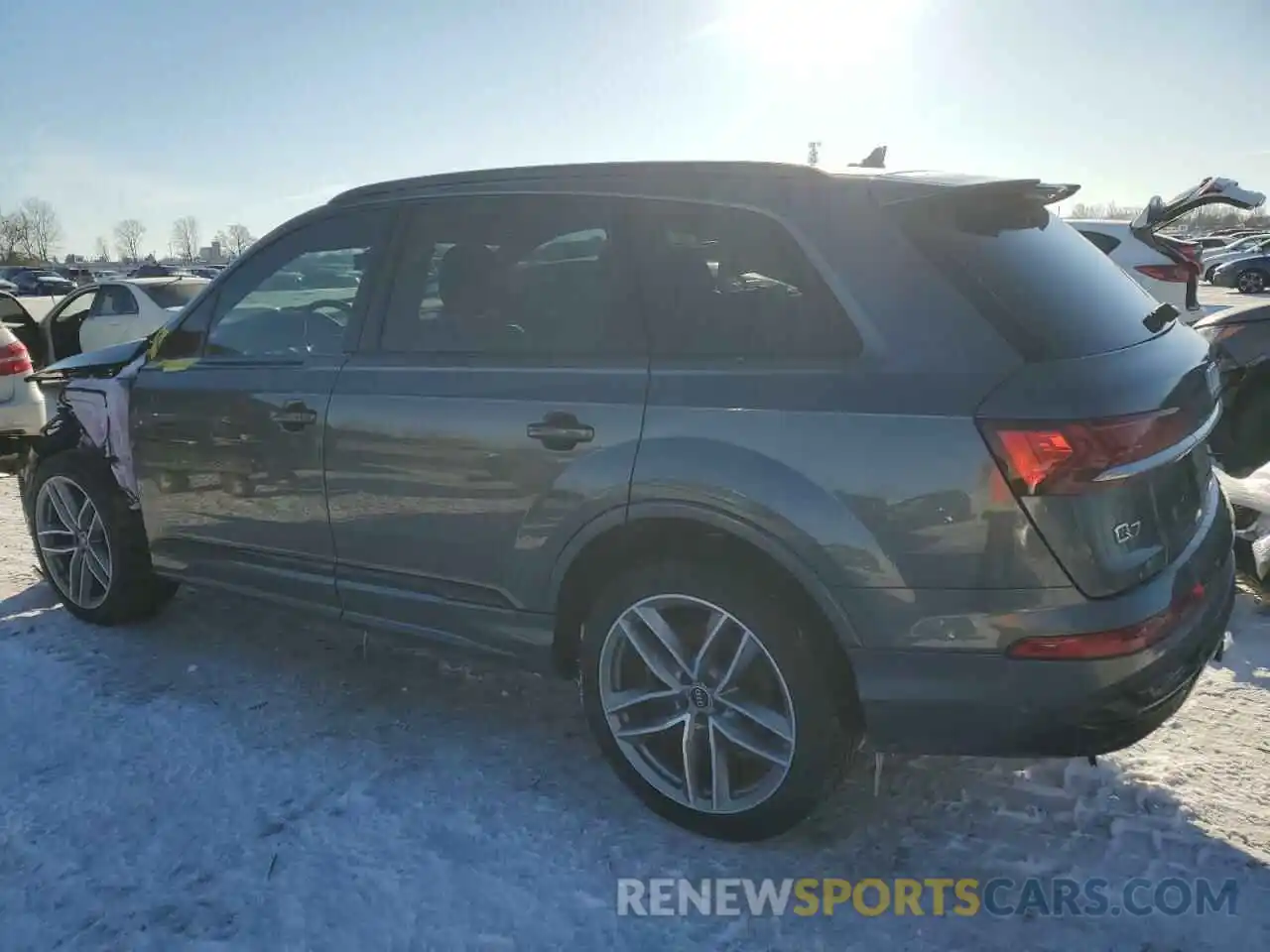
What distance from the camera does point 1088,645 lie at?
7.20ft

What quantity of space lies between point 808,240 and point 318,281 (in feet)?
6.52

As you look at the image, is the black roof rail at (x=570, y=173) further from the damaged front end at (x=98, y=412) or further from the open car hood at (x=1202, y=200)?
the open car hood at (x=1202, y=200)

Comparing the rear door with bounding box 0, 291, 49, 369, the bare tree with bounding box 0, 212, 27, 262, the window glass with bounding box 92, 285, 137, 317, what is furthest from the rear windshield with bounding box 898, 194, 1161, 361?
the bare tree with bounding box 0, 212, 27, 262

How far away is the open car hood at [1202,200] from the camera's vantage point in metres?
5.10

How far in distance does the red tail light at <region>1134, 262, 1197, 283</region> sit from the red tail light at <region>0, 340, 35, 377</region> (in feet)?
29.1

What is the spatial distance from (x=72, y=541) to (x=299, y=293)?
1.79 meters

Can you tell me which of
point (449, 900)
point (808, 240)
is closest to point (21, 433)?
point (449, 900)

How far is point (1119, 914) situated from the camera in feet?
7.87

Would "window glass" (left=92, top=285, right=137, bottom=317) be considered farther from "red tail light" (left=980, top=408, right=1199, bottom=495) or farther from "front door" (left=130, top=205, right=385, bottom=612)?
"red tail light" (left=980, top=408, right=1199, bottom=495)

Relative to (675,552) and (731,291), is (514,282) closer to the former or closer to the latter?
(731,291)

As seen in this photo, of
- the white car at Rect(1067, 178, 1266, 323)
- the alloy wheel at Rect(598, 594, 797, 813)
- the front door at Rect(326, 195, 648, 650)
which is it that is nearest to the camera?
the alloy wheel at Rect(598, 594, 797, 813)

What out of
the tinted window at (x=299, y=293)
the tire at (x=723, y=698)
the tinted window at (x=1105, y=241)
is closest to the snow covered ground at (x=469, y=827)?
the tire at (x=723, y=698)

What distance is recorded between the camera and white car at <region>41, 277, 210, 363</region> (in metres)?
11.7

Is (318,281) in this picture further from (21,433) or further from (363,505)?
(21,433)
